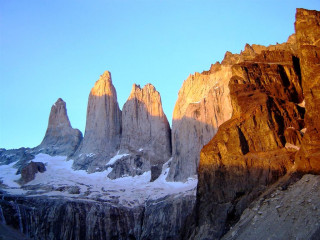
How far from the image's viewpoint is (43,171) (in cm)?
8244

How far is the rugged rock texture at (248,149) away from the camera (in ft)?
132

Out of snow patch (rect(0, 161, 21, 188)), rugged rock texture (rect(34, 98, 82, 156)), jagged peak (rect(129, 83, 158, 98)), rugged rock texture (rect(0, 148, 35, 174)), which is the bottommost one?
snow patch (rect(0, 161, 21, 188))

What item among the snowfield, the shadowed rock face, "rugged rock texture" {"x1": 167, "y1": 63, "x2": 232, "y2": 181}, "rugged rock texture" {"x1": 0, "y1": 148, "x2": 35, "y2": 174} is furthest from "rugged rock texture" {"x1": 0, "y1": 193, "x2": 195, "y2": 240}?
"rugged rock texture" {"x1": 0, "y1": 148, "x2": 35, "y2": 174}

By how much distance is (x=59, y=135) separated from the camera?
10319cm

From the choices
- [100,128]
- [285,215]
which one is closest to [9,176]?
[100,128]

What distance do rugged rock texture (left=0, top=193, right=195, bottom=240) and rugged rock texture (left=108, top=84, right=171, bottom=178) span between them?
15030 mm

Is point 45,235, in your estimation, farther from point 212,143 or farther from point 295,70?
point 295,70

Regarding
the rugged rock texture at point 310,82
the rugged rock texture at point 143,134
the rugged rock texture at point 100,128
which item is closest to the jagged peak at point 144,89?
the rugged rock texture at point 143,134

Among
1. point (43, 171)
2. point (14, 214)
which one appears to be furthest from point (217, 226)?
point (43, 171)

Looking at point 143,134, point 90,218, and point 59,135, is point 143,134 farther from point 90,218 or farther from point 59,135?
point 90,218

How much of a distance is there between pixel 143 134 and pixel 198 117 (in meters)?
21.2

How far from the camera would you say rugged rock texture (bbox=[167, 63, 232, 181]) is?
64688mm

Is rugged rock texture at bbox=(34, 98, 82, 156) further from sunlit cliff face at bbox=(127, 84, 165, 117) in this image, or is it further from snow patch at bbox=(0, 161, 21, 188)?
sunlit cliff face at bbox=(127, 84, 165, 117)

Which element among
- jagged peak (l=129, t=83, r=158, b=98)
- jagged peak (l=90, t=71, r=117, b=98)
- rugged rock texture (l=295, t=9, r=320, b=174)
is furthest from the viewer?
jagged peak (l=90, t=71, r=117, b=98)
